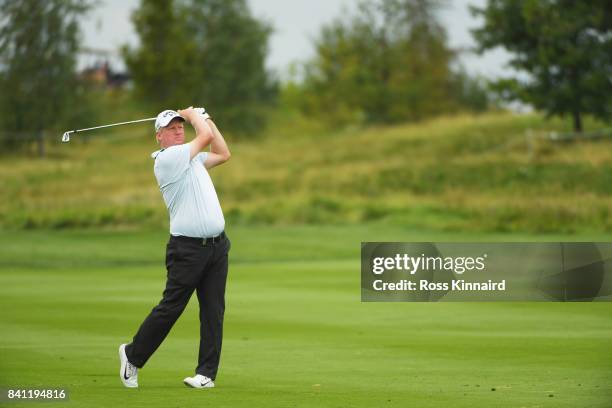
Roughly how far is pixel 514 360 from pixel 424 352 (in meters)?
1.04

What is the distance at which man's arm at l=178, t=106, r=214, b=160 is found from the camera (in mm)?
8734

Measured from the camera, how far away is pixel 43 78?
67312mm

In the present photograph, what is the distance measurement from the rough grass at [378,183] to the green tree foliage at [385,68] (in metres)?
8.63

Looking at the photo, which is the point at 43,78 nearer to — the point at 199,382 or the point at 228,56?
the point at 228,56

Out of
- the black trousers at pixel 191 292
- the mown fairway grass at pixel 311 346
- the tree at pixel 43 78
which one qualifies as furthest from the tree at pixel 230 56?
the black trousers at pixel 191 292

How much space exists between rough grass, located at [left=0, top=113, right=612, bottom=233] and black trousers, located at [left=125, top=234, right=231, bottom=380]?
2568cm

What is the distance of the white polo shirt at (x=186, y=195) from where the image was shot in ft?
28.5

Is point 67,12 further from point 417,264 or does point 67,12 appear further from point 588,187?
point 417,264

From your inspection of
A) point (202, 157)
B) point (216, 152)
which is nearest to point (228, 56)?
point (216, 152)

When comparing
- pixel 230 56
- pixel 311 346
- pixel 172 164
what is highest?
pixel 230 56

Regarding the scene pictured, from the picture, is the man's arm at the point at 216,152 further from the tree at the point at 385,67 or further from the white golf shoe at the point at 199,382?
the tree at the point at 385,67

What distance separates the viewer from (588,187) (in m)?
41.0

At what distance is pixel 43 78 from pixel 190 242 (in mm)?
60602

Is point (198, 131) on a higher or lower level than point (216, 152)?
higher
